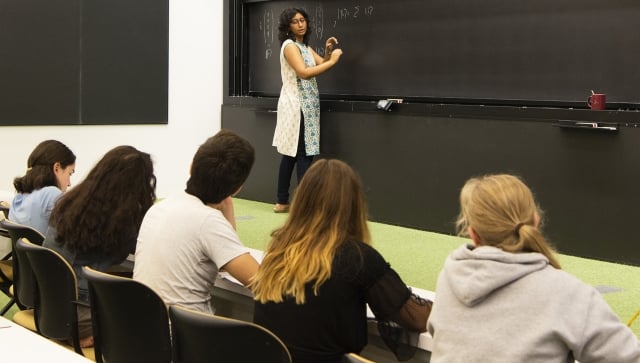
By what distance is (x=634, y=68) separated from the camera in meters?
4.89

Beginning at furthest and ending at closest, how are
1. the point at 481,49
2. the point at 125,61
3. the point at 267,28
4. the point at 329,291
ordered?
the point at 267,28 → the point at 125,61 → the point at 481,49 → the point at 329,291

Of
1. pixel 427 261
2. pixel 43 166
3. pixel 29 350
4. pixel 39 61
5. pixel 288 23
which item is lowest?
pixel 427 261

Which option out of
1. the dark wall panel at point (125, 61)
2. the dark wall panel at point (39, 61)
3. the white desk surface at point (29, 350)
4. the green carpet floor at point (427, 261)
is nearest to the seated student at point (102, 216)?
the white desk surface at point (29, 350)

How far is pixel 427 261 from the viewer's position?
5023mm

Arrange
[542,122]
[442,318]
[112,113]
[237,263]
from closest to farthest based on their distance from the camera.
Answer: [442,318], [237,263], [542,122], [112,113]

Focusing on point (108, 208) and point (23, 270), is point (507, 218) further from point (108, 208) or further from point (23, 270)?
point (23, 270)

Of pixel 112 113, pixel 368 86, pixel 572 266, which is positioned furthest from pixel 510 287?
pixel 112 113

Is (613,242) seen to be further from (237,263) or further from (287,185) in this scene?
(237,263)

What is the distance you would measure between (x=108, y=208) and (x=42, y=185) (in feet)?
2.54

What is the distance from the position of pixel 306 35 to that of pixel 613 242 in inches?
112

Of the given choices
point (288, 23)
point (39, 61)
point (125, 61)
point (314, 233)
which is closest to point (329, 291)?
point (314, 233)

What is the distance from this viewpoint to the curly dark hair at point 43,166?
12.3 feet

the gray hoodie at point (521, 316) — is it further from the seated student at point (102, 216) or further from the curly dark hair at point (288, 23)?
the curly dark hair at point (288, 23)

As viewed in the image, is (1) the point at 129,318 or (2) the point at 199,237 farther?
(2) the point at 199,237
